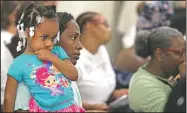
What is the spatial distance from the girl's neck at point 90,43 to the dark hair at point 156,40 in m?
0.28

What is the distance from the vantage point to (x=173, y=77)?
7.95ft

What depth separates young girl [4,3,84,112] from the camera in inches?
63.2

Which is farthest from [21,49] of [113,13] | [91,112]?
[113,13]

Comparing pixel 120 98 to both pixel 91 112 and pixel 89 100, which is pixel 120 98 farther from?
pixel 91 112

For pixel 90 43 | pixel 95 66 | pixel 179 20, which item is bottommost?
pixel 95 66

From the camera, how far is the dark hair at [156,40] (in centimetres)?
233

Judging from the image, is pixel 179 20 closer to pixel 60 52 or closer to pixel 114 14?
pixel 60 52

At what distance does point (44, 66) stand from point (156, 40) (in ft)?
2.91

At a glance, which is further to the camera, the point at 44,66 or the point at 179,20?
the point at 179,20

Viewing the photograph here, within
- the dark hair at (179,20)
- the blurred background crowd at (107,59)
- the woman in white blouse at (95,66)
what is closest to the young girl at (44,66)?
the blurred background crowd at (107,59)

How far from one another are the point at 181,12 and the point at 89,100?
3.43ft

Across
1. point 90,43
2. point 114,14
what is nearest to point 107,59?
point 90,43

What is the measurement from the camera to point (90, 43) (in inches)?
107

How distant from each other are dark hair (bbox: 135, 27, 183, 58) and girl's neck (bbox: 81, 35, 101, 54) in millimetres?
280
